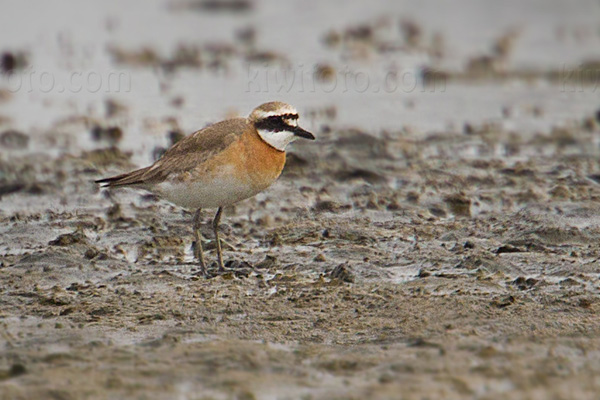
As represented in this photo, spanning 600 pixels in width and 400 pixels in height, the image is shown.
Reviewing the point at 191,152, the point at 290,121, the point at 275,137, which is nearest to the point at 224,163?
the point at 191,152

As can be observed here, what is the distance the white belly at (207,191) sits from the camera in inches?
355

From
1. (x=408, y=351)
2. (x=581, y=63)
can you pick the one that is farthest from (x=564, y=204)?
(x=581, y=63)

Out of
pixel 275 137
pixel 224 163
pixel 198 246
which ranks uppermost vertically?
pixel 275 137

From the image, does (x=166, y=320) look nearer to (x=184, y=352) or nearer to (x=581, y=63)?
(x=184, y=352)

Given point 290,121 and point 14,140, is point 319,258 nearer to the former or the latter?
point 290,121

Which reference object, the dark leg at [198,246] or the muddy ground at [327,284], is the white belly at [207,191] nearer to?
the dark leg at [198,246]

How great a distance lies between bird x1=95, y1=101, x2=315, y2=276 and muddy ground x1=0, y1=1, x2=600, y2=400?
0.62 metres

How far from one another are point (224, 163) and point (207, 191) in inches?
12.1

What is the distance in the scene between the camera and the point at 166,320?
7531mm

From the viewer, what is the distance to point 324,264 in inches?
361

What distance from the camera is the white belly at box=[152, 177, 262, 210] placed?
902cm

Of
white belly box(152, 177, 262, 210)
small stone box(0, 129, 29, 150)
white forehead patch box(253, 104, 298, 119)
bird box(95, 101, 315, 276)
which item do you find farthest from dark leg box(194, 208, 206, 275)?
small stone box(0, 129, 29, 150)

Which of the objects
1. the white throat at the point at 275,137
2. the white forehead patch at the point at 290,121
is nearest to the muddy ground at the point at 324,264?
the white throat at the point at 275,137

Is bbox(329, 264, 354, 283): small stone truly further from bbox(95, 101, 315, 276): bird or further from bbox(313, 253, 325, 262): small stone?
bbox(95, 101, 315, 276): bird
